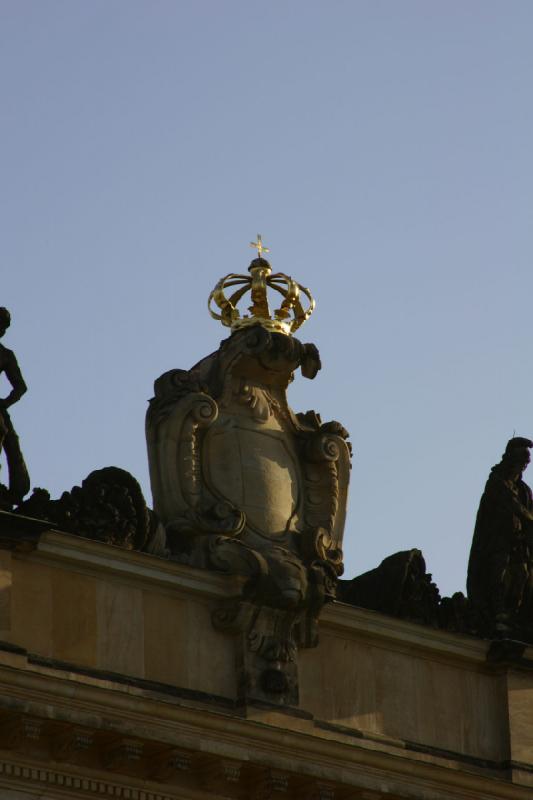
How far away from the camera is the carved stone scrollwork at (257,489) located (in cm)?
3353

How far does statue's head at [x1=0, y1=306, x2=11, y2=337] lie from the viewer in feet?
109

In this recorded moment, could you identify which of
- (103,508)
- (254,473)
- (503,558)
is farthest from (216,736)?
(503,558)

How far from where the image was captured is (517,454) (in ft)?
119

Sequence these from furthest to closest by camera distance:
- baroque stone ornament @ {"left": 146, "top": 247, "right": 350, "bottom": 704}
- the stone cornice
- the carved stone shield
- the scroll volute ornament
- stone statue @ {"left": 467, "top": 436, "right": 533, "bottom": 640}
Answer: stone statue @ {"left": 467, "top": 436, "right": 533, "bottom": 640} → the carved stone shield → the scroll volute ornament → baroque stone ornament @ {"left": 146, "top": 247, "right": 350, "bottom": 704} → the stone cornice

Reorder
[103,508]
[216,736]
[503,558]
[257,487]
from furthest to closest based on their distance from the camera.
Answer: [503,558], [257,487], [103,508], [216,736]

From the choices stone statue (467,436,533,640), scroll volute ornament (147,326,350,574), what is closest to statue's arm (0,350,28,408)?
scroll volute ornament (147,326,350,574)

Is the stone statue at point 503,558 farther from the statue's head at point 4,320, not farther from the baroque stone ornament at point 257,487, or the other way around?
the statue's head at point 4,320

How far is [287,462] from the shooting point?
3481cm

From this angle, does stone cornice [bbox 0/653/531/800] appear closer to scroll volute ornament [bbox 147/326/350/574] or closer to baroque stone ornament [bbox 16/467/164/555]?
baroque stone ornament [bbox 16/467/164/555]

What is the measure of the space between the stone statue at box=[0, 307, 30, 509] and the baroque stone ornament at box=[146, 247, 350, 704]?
1.86 m

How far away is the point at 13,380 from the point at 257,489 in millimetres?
2969

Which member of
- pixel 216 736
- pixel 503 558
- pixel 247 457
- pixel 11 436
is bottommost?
pixel 216 736

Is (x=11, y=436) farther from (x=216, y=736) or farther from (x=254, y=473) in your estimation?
(x=216, y=736)

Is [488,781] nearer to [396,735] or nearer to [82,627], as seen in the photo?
[396,735]
